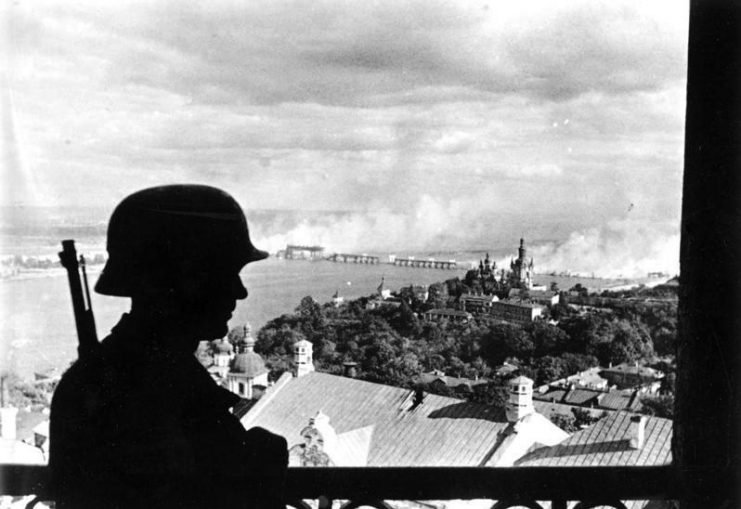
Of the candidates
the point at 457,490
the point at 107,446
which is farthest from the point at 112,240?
the point at 457,490

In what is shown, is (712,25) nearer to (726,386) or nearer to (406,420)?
(726,386)

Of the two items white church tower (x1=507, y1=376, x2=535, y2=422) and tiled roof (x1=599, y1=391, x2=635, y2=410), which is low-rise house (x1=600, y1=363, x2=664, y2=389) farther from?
tiled roof (x1=599, y1=391, x2=635, y2=410)

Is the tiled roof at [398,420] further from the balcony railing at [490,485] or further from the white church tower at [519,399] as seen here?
the balcony railing at [490,485]

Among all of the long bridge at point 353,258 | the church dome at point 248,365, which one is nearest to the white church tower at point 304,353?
the church dome at point 248,365

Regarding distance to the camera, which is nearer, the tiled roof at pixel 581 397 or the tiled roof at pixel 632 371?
the tiled roof at pixel 632 371

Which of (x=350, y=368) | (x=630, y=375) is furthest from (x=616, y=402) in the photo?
(x=350, y=368)

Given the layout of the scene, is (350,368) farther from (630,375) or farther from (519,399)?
(519,399)

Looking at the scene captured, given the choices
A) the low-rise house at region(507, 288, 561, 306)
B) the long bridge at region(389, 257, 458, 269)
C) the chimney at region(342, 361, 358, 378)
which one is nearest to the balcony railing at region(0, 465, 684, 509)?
the long bridge at region(389, 257, 458, 269)
